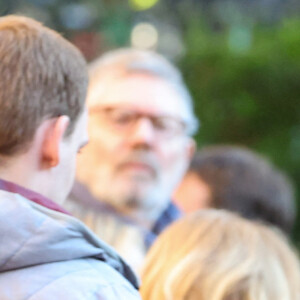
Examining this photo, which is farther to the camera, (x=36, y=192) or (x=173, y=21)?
(x=173, y=21)

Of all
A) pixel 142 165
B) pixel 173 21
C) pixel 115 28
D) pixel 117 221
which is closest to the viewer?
pixel 117 221

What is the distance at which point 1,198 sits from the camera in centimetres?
177

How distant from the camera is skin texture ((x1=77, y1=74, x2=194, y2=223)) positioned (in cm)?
363

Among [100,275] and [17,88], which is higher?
[17,88]

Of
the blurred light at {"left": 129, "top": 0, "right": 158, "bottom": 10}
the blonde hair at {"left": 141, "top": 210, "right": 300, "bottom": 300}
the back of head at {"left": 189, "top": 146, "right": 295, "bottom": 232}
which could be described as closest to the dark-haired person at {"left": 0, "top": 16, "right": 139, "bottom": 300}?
the blonde hair at {"left": 141, "top": 210, "right": 300, "bottom": 300}

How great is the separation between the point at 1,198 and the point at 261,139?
6.04m

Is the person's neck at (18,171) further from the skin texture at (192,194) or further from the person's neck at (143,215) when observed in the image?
the skin texture at (192,194)

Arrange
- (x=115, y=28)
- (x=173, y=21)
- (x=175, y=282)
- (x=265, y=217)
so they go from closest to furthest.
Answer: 1. (x=175, y=282)
2. (x=265, y=217)
3. (x=115, y=28)
4. (x=173, y=21)

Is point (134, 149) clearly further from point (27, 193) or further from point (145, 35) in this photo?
point (145, 35)

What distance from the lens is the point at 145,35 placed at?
11.6m

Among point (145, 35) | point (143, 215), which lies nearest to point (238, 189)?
point (143, 215)

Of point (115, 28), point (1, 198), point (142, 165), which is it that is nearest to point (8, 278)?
point (1, 198)

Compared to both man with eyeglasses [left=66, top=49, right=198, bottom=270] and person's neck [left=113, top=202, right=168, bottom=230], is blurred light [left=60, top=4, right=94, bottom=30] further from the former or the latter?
person's neck [left=113, top=202, right=168, bottom=230]

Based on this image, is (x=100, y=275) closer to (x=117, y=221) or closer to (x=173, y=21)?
(x=117, y=221)
